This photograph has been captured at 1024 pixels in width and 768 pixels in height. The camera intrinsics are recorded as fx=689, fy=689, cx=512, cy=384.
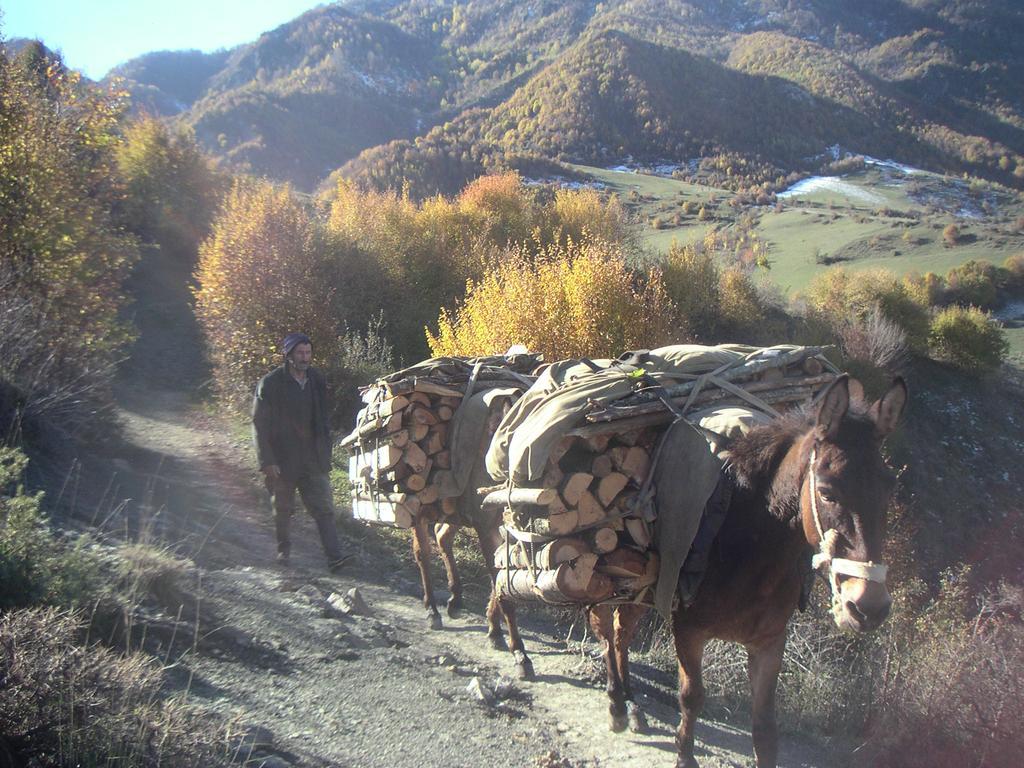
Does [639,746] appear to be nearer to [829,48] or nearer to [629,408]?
[629,408]

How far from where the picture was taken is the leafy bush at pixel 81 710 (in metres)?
2.69

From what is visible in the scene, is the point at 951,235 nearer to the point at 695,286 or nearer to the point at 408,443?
the point at 695,286

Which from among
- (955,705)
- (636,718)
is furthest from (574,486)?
(955,705)

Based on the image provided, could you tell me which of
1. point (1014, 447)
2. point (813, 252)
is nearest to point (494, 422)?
point (1014, 447)

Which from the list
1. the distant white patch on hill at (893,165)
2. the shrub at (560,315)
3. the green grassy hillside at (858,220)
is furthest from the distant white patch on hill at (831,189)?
the shrub at (560,315)

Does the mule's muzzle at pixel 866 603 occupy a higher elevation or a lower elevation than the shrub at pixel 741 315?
higher

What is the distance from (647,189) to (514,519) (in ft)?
180

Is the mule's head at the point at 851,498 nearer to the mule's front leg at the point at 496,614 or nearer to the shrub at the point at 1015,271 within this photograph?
the mule's front leg at the point at 496,614

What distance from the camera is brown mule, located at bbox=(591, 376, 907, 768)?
2.73 m

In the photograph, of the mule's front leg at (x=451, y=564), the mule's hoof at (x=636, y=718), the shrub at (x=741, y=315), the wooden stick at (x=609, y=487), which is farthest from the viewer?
the shrub at (x=741, y=315)

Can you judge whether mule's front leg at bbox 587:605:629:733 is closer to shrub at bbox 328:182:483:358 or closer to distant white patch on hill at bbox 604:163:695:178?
shrub at bbox 328:182:483:358

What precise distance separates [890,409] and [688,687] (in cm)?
189

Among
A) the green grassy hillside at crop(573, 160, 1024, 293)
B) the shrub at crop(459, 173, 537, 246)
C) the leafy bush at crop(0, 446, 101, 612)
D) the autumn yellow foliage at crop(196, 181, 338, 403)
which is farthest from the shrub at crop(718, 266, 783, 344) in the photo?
Answer: the leafy bush at crop(0, 446, 101, 612)

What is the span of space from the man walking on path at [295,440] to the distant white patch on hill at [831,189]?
5160 cm
